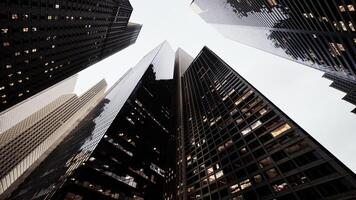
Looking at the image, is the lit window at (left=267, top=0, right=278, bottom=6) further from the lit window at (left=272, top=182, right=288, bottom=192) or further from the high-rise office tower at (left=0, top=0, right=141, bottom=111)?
the high-rise office tower at (left=0, top=0, right=141, bottom=111)

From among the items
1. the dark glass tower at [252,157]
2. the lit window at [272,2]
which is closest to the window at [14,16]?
the dark glass tower at [252,157]

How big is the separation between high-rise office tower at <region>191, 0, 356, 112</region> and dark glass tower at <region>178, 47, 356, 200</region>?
18.5 meters

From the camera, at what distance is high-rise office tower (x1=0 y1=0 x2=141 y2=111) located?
1945 inches

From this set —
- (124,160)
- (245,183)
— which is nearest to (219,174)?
(245,183)

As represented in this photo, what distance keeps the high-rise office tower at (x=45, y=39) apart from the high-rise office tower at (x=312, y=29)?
184 feet

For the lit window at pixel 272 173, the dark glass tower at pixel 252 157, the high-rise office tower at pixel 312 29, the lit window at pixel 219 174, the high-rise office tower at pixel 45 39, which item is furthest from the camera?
the lit window at pixel 219 174

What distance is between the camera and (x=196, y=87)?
119 m

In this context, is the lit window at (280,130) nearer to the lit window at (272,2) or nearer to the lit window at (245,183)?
the lit window at (245,183)

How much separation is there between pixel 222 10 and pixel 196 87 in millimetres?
41605

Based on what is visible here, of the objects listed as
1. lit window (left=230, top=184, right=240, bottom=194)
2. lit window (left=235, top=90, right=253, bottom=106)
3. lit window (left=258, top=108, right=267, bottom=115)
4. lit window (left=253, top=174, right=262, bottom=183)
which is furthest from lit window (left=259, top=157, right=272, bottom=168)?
lit window (left=235, top=90, right=253, bottom=106)

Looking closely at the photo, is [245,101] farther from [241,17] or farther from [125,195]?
[241,17]

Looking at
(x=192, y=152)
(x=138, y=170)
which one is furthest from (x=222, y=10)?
(x=138, y=170)

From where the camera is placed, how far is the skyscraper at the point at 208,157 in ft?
118

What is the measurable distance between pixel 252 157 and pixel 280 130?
809cm
